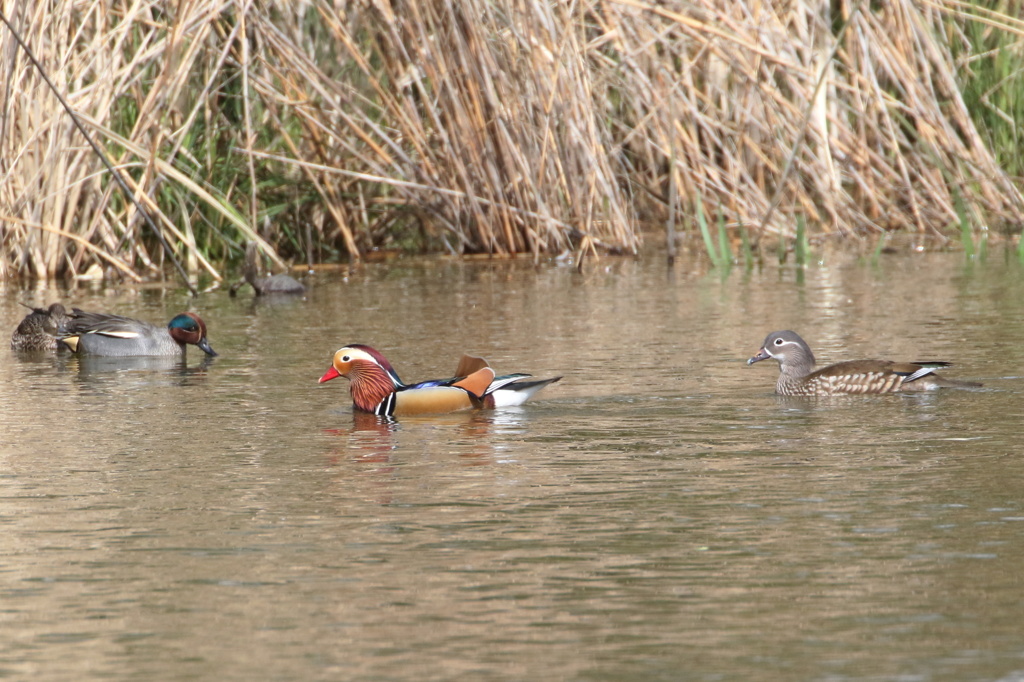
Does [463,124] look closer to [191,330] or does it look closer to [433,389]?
[191,330]

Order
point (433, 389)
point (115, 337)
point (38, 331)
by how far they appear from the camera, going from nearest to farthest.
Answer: point (433, 389) < point (115, 337) < point (38, 331)

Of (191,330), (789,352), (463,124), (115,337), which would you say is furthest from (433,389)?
(463,124)

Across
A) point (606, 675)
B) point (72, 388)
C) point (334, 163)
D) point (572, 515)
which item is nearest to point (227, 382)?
point (72, 388)

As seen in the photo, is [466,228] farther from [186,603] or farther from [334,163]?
[186,603]

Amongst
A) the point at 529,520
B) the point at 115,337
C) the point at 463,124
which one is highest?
the point at 463,124

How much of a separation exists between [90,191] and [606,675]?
35.0 ft

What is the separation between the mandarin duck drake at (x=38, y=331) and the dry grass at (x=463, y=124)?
203cm

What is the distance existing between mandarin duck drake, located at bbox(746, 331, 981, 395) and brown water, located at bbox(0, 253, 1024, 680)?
0.08 metres

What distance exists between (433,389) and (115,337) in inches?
136

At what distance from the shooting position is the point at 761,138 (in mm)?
15414

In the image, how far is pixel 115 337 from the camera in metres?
10.1

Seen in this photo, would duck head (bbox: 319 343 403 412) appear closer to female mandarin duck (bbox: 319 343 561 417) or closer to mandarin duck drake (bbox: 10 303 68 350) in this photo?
female mandarin duck (bbox: 319 343 561 417)

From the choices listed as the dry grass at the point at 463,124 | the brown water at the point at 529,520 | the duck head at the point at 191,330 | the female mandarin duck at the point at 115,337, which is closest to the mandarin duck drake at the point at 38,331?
the female mandarin duck at the point at 115,337

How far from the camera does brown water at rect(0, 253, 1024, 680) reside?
3.77 m
